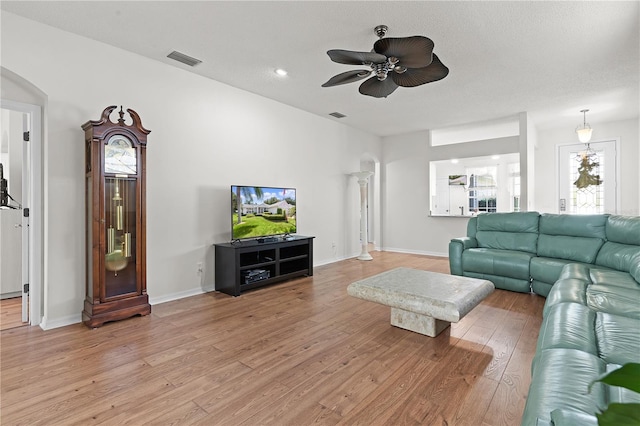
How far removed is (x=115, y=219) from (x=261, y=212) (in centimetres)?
172

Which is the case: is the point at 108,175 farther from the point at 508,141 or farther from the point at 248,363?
the point at 508,141

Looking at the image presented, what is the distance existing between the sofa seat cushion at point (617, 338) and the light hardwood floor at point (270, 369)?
0.53 m

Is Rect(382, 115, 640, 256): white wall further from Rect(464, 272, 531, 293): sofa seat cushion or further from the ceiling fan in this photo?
the ceiling fan

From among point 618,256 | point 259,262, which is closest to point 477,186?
point 618,256

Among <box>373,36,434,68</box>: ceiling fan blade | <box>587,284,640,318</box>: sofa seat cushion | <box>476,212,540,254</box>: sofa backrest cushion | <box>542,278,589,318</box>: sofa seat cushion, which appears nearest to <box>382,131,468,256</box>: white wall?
<box>476,212,540,254</box>: sofa backrest cushion

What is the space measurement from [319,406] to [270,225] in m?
2.90

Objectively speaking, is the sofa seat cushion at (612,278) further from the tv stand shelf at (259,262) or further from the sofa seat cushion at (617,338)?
the tv stand shelf at (259,262)

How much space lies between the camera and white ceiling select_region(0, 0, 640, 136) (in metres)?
2.64

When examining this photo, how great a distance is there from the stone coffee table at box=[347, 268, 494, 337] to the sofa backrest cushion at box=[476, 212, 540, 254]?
5.81 ft

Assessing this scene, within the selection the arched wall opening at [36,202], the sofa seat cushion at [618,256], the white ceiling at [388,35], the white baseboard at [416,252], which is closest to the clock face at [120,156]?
the arched wall opening at [36,202]

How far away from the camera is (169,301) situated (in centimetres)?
362

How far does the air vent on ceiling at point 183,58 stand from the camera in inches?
134

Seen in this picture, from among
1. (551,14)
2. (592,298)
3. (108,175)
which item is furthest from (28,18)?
(592,298)

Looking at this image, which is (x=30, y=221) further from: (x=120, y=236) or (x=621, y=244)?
(x=621, y=244)
